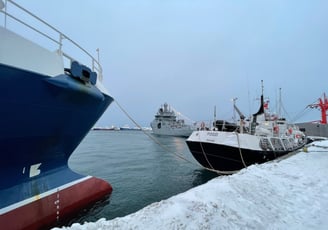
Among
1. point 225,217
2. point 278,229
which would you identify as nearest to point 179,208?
point 225,217

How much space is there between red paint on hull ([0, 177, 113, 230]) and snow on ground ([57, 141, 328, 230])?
2.39m

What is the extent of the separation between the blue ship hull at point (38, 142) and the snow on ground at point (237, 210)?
2528 millimetres

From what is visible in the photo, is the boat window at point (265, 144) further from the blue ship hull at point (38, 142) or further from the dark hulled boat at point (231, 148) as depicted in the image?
the blue ship hull at point (38, 142)

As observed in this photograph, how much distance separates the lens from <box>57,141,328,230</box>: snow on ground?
284cm

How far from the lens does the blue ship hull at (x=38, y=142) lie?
3.89 m

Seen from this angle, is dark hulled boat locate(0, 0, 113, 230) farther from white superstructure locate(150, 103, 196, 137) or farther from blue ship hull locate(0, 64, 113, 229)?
white superstructure locate(150, 103, 196, 137)

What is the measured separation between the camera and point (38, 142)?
15.1ft

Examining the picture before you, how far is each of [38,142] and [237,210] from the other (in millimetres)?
4421

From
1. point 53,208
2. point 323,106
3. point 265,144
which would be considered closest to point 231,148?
point 265,144

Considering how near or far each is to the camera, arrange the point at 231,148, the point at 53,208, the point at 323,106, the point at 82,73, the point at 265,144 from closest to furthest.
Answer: the point at 53,208
the point at 82,73
the point at 231,148
the point at 265,144
the point at 323,106

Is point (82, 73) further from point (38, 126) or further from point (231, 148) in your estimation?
point (231, 148)

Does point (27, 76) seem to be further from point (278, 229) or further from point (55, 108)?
point (278, 229)

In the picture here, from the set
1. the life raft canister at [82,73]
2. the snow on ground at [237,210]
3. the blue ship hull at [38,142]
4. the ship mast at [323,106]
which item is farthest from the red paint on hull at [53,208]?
the ship mast at [323,106]

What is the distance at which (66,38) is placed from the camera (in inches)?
214
